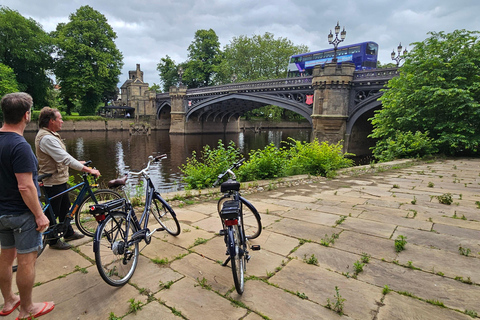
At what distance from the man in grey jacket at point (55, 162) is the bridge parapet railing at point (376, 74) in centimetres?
1818

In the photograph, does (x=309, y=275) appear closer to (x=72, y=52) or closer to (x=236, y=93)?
(x=236, y=93)

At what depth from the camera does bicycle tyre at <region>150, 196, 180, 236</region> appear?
3.34 meters

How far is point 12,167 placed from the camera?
1.92 meters

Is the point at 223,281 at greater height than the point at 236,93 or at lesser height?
lesser

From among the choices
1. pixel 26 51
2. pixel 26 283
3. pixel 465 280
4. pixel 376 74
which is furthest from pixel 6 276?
pixel 26 51

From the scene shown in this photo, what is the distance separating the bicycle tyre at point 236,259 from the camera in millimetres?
2146

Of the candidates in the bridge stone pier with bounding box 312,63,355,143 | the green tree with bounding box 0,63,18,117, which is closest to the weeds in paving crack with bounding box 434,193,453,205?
the bridge stone pier with bounding box 312,63,355,143

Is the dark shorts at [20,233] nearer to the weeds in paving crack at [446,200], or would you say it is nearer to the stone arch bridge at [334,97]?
the weeds in paving crack at [446,200]

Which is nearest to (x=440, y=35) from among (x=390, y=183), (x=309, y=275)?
(x=390, y=183)

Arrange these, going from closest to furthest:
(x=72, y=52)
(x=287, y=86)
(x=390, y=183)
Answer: (x=390, y=183), (x=287, y=86), (x=72, y=52)

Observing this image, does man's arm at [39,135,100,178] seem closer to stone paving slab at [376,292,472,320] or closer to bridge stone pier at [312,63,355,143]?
stone paving slab at [376,292,472,320]

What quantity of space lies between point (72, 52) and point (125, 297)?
40.2 meters

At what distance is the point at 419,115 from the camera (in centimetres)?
1048

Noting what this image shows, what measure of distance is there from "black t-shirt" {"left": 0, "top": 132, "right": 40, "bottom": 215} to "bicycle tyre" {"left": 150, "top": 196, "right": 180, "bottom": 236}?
1.48 m
